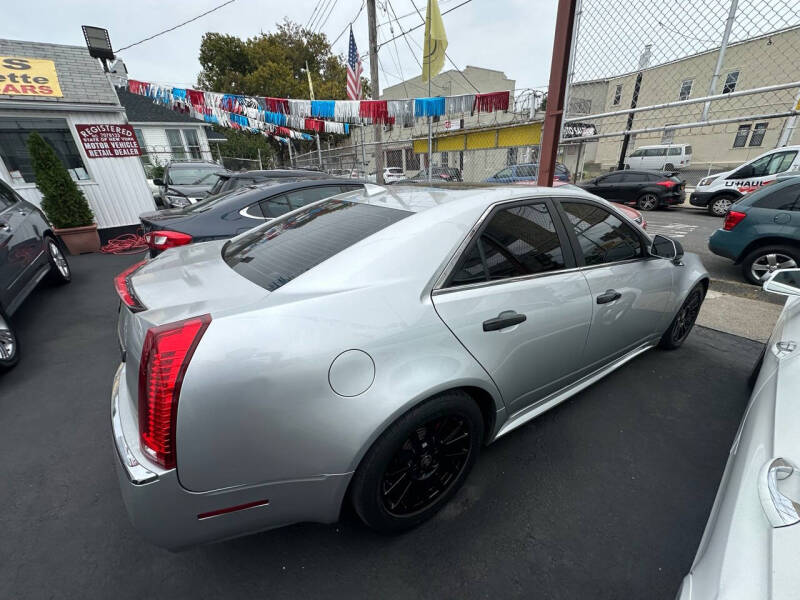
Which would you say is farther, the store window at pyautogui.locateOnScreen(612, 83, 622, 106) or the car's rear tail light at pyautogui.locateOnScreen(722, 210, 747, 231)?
the store window at pyautogui.locateOnScreen(612, 83, 622, 106)

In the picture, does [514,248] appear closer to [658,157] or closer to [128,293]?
[128,293]

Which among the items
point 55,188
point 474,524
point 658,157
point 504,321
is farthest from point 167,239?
point 658,157

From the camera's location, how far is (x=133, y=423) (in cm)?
135

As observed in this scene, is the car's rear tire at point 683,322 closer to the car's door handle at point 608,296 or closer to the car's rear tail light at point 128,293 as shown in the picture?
the car's door handle at point 608,296

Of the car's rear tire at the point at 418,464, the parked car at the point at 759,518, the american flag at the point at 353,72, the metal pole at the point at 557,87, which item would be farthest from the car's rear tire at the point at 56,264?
the american flag at the point at 353,72

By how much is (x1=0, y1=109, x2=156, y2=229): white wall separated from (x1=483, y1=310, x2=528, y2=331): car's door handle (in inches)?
366

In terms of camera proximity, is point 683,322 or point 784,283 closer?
point 784,283

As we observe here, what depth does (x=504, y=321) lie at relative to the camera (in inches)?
64.6

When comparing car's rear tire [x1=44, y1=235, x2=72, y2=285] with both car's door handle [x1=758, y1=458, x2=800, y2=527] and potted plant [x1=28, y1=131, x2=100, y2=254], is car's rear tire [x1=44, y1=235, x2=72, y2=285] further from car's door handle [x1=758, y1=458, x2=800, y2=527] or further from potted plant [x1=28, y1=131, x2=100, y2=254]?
car's door handle [x1=758, y1=458, x2=800, y2=527]

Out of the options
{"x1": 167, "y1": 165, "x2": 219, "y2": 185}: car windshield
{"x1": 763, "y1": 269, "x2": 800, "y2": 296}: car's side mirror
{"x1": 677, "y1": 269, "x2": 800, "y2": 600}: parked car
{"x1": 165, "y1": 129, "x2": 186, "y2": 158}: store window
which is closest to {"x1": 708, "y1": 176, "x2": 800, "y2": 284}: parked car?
{"x1": 763, "y1": 269, "x2": 800, "y2": 296}: car's side mirror

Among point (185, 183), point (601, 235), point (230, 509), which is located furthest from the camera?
point (185, 183)

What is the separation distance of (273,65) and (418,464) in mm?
29224

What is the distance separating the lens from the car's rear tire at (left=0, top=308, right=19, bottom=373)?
3052mm

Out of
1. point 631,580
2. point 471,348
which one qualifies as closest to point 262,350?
point 471,348
